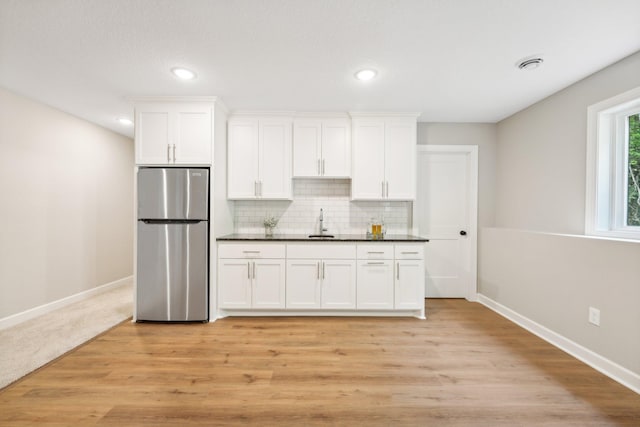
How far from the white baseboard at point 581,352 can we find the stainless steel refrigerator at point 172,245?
3522 millimetres

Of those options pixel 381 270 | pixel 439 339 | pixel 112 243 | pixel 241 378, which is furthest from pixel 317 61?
pixel 112 243

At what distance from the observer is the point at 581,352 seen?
Answer: 2.38 metres

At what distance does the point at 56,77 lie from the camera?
8.68 ft

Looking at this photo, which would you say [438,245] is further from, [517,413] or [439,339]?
[517,413]

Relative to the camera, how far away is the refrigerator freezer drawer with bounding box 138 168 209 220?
3.10 m

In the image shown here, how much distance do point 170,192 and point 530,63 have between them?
3.64m

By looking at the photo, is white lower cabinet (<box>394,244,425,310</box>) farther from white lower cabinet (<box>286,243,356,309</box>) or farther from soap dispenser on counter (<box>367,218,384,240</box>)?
white lower cabinet (<box>286,243,356,309</box>)

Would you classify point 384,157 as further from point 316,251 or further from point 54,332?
point 54,332

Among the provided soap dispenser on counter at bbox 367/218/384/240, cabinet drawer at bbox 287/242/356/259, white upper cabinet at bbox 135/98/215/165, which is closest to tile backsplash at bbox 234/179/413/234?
soap dispenser on counter at bbox 367/218/384/240

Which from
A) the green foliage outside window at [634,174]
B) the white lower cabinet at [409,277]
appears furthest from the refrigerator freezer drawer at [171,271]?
the green foliage outside window at [634,174]

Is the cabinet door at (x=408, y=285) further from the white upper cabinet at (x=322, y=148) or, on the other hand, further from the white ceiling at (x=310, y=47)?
the white ceiling at (x=310, y=47)

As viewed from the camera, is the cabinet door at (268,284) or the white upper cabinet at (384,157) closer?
the cabinet door at (268,284)

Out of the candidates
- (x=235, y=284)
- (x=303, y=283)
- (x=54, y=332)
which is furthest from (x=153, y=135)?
(x=303, y=283)

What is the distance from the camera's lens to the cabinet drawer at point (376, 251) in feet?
10.8
